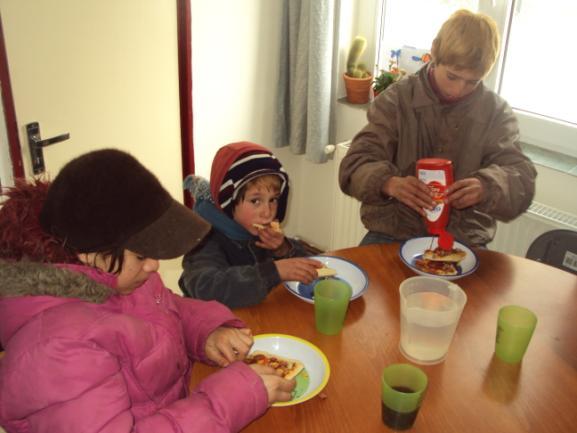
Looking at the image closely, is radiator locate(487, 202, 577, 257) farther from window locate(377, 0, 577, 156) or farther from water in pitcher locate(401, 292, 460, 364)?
water in pitcher locate(401, 292, 460, 364)

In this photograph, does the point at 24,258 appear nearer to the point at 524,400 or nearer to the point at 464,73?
the point at 524,400

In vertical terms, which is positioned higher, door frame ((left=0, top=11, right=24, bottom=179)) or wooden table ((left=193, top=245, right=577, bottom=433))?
door frame ((left=0, top=11, right=24, bottom=179))

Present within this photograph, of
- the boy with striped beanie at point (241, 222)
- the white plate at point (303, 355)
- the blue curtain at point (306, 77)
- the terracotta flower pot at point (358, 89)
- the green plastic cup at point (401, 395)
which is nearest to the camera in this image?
the green plastic cup at point (401, 395)

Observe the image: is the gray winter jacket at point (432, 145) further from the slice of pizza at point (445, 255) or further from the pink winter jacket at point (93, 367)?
the pink winter jacket at point (93, 367)

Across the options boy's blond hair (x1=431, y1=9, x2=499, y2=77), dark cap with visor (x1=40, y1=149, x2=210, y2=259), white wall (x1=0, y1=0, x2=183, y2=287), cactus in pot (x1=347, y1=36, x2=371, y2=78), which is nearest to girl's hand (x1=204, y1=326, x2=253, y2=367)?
dark cap with visor (x1=40, y1=149, x2=210, y2=259)

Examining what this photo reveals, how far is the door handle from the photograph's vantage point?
194cm

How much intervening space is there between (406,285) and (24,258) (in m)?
0.81

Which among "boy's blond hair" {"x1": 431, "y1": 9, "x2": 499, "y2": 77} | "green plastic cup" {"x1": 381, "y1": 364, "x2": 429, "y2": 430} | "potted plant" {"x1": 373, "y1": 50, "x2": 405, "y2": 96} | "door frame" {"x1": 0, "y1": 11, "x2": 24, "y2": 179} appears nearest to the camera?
"green plastic cup" {"x1": 381, "y1": 364, "x2": 429, "y2": 430}

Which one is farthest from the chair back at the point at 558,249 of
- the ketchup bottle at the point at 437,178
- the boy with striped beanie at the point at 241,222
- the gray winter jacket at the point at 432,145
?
the boy with striped beanie at the point at 241,222

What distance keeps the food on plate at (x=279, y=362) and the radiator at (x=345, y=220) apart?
157 centimetres

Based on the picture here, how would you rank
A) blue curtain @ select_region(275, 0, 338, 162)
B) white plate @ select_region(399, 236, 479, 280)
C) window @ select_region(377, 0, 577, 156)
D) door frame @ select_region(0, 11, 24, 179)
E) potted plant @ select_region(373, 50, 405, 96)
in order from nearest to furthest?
white plate @ select_region(399, 236, 479, 280), door frame @ select_region(0, 11, 24, 179), window @ select_region(377, 0, 577, 156), blue curtain @ select_region(275, 0, 338, 162), potted plant @ select_region(373, 50, 405, 96)

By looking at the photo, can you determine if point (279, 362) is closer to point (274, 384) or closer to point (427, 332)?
point (274, 384)

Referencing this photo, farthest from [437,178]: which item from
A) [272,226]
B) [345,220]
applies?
[345,220]

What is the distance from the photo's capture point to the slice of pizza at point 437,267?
1.55 metres
